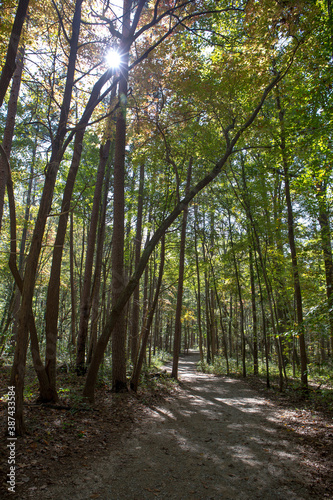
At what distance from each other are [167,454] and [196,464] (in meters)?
0.53

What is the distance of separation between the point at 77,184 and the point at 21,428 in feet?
31.7

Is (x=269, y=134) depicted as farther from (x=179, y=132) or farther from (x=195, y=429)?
(x=195, y=429)

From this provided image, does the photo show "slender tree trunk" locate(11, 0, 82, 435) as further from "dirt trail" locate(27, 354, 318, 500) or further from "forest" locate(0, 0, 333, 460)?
"dirt trail" locate(27, 354, 318, 500)

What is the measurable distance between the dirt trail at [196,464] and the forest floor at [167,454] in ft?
0.04

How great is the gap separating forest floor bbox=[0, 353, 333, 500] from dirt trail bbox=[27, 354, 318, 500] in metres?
0.01

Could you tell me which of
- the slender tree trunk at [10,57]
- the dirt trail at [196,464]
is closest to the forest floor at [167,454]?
the dirt trail at [196,464]

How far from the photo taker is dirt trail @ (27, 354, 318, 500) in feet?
10.2

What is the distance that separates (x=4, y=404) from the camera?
4.79 metres

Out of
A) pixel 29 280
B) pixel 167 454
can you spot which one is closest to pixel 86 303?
pixel 29 280

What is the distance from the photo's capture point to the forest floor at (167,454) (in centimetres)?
310

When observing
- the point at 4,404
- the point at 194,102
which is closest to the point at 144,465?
the point at 4,404

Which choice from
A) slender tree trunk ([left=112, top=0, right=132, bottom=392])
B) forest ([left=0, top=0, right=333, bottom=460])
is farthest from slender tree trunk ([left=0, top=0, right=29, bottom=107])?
slender tree trunk ([left=112, top=0, right=132, bottom=392])

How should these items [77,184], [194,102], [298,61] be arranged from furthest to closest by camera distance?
[77,184], [194,102], [298,61]

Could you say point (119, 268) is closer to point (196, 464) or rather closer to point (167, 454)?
point (167, 454)
